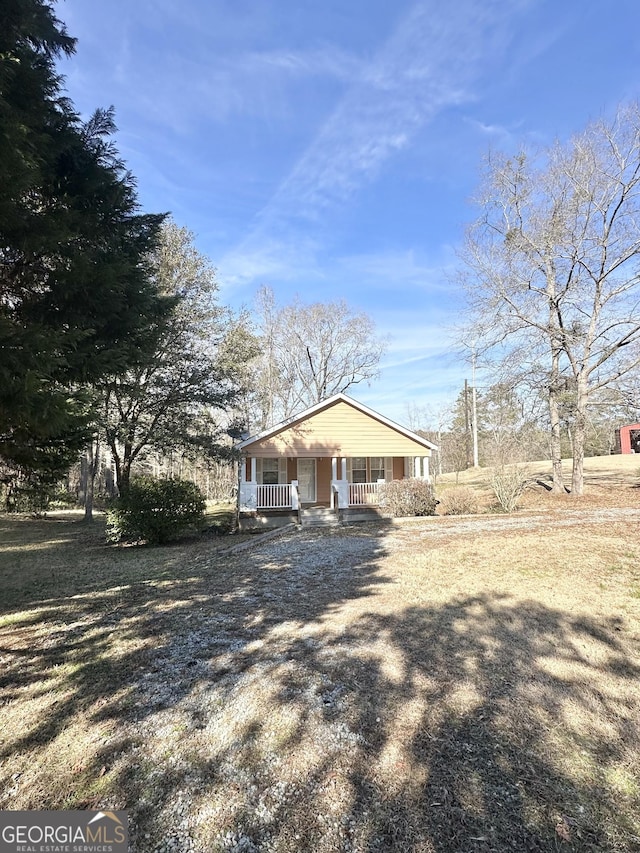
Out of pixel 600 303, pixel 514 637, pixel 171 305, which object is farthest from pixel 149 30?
pixel 600 303

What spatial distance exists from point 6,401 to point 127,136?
Result: 4861 mm

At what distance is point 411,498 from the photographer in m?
13.8

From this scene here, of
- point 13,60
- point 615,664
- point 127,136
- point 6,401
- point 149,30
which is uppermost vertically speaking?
point 149,30

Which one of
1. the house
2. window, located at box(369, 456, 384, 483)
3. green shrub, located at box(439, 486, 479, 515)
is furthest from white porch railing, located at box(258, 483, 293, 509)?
green shrub, located at box(439, 486, 479, 515)

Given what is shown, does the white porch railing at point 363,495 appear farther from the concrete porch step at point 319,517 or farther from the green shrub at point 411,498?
the green shrub at point 411,498

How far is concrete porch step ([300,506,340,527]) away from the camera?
13.8 m

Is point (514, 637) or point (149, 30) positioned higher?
point (149, 30)

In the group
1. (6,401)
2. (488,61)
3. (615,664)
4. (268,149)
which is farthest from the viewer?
(268,149)

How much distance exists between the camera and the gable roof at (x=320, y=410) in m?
15.6

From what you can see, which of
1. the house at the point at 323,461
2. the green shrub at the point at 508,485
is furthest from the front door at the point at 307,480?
the green shrub at the point at 508,485

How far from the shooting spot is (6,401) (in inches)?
132

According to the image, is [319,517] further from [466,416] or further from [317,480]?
[466,416]

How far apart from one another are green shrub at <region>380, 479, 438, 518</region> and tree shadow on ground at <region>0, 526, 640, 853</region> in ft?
28.5

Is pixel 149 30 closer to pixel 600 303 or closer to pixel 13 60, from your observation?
pixel 13 60
